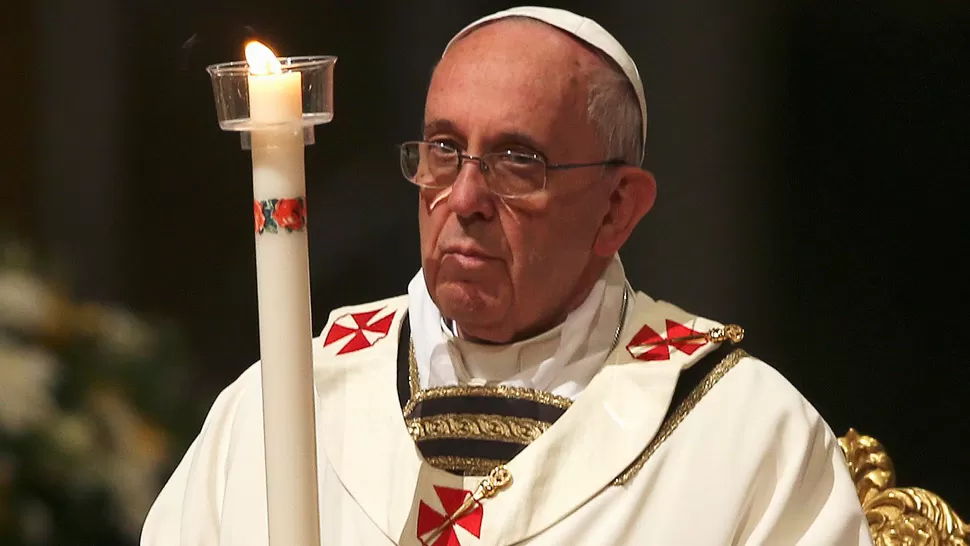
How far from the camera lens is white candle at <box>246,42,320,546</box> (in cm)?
137

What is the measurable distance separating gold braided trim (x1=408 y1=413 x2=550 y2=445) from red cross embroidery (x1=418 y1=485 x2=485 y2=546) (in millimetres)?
108

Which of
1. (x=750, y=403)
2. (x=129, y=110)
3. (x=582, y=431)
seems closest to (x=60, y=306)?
(x=129, y=110)

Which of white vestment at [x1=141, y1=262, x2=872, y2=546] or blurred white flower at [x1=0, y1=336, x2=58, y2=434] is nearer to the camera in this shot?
white vestment at [x1=141, y1=262, x2=872, y2=546]

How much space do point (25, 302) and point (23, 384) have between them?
7.3 inches

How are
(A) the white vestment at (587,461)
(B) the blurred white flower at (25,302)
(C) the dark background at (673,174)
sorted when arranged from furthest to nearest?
(B) the blurred white flower at (25,302) → (C) the dark background at (673,174) → (A) the white vestment at (587,461)

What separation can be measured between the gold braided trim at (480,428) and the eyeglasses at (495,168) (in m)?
0.38

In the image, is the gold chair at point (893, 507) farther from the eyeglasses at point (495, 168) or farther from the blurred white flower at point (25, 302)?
the blurred white flower at point (25, 302)

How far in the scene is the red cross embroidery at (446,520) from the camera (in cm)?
203

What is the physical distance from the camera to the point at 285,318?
4.51 feet

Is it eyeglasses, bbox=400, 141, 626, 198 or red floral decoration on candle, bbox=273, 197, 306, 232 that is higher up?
red floral decoration on candle, bbox=273, 197, 306, 232

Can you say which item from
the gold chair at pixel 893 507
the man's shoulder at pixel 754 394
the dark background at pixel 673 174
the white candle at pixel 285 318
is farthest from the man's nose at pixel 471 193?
the gold chair at pixel 893 507

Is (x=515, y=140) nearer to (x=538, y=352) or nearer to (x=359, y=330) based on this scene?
(x=538, y=352)

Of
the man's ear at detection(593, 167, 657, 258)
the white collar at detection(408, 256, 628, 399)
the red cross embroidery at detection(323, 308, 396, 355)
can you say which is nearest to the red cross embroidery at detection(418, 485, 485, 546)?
the white collar at detection(408, 256, 628, 399)

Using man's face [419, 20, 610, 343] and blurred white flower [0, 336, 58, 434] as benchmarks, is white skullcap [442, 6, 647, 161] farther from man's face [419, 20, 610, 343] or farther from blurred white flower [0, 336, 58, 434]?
blurred white flower [0, 336, 58, 434]
